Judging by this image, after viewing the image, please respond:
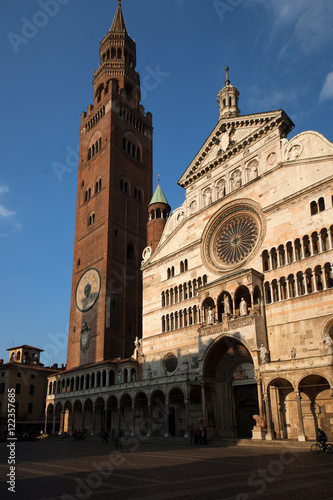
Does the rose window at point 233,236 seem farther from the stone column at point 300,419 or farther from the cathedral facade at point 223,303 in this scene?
the stone column at point 300,419

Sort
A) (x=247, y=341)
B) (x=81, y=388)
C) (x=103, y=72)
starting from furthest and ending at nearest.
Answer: (x=103, y=72) → (x=81, y=388) → (x=247, y=341)

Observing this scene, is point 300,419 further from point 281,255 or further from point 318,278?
point 281,255

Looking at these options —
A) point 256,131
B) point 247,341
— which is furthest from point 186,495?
point 256,131

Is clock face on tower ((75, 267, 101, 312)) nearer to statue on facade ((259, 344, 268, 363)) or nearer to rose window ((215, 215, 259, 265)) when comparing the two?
rose window ((215, 215, 259, 265))

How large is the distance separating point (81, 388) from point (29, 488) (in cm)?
3743

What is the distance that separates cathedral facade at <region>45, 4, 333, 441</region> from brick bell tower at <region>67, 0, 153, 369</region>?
0.89 ft

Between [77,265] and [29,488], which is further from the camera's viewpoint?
[77,265]

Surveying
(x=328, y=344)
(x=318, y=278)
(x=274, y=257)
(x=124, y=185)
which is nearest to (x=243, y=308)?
(x=274, y=257)

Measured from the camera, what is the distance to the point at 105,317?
155 ft

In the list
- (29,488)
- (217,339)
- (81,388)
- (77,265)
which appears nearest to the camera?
(29,488)

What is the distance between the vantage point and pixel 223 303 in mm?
32531

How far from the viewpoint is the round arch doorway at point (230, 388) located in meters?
30.8

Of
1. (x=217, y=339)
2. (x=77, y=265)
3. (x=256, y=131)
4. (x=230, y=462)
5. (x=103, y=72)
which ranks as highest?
(x=103, y=72)

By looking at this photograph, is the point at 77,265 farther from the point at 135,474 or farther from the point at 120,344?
the point at 135,474
